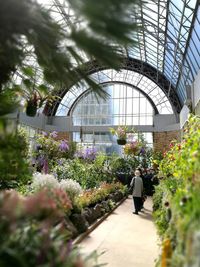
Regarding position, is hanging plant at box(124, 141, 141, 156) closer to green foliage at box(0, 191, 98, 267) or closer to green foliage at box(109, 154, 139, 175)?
green foliage at box(109, 154, 139, 175)

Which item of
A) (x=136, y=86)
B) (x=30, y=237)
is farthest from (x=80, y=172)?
(x=136, y=86)

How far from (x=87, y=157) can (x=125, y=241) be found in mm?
6994

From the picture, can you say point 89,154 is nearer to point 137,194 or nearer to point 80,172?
point 80,172

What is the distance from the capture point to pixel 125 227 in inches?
249

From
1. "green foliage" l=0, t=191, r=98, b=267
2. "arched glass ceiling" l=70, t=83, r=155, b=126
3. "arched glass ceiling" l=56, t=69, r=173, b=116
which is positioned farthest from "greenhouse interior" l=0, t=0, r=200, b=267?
"arched glass ceiling" l=70, t=83, r=155, b=126

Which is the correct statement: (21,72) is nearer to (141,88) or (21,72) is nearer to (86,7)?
(86,7)

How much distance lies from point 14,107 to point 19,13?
17.3 inches

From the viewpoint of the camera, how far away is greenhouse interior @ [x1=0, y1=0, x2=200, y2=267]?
135cm

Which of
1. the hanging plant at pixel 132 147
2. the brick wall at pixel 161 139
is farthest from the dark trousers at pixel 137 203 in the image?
the brick wall at pixel 161 139

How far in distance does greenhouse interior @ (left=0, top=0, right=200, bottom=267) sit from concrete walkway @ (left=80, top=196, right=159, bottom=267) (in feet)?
0.05

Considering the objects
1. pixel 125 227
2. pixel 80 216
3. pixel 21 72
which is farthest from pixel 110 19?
pixel 125 227

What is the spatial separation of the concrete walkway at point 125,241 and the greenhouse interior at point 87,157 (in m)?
0.02

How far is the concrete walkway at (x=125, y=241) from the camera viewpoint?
4.09m

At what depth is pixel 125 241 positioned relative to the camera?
202 inches
